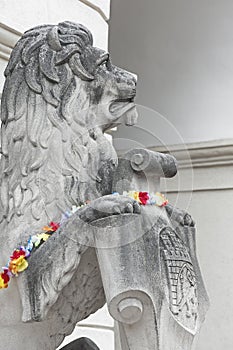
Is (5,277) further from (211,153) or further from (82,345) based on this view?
(211,153)

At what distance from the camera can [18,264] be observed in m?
2.09

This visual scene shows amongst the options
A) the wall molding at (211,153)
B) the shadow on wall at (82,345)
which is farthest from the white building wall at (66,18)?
the wall molding at (211,153)

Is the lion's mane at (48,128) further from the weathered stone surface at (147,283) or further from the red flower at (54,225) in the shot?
Result: the weathered stone surface at (147,283)

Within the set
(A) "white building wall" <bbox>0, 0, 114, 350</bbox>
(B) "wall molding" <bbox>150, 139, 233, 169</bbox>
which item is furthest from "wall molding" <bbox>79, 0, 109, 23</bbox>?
(B) "wall molding" <bbox>150, 139, 233, 169</bbox>

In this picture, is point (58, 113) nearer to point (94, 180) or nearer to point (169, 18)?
point (94, 180)

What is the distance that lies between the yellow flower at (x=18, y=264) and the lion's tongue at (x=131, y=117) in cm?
40

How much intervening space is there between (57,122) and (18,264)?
13.3 inches

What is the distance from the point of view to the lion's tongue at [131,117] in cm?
220

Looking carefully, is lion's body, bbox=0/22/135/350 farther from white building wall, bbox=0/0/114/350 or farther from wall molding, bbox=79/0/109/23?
wall molding, bbox=79/0/109/23

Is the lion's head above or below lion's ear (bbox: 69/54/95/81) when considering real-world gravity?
below

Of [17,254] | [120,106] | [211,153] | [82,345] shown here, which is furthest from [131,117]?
[211,153]

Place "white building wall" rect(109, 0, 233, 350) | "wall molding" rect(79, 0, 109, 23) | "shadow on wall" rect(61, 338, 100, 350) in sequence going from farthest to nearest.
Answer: "white building wall" rect(109, 0, 233, 350), "wall molding" rect(79, 0, 109, 23), "shadow on wall" rect(61, 338, 100, 350)

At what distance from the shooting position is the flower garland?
82.0 inches

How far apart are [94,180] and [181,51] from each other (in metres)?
3.46
